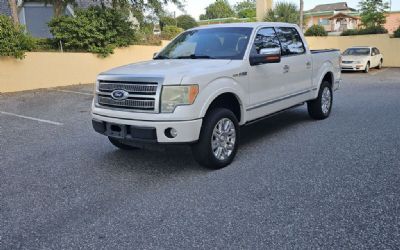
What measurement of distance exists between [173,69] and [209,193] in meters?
1.65

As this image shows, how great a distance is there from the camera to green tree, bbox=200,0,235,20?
94062 mm

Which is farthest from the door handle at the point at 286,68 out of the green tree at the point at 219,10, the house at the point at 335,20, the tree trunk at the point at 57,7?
the green tree at the point at 219,10

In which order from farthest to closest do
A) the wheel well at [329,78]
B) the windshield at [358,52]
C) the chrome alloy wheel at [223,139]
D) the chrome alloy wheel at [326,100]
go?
the windshield at [358,52] < the wheel well at [329,78] < the chrome alloy wheel at [326,100] < the chrome alloy wheel at [223,139]

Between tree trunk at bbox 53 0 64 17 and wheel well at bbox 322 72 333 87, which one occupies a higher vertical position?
tree trunk at bbox 53 0 64 17

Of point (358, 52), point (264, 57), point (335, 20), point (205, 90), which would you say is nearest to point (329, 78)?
point (264, 57)

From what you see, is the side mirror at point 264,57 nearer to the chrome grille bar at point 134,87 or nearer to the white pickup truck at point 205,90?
the white pickup truck at point 205,90

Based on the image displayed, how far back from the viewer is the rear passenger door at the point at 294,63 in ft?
A: 21.5

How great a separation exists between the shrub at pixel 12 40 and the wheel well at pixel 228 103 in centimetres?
1035

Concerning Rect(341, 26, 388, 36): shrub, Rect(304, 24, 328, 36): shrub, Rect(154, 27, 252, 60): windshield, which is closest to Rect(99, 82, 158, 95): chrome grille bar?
Rect(154, 27, 252, 60): windshield

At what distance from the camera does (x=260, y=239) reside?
325 centimetres

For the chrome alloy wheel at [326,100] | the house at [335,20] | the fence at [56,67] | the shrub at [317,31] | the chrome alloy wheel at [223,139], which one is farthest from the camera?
the house at [335,20]

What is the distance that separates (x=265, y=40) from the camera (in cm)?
614

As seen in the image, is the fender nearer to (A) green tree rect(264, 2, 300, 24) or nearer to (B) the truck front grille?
(B) the truck front grille

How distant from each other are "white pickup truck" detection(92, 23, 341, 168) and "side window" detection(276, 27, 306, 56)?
0.9 inches
